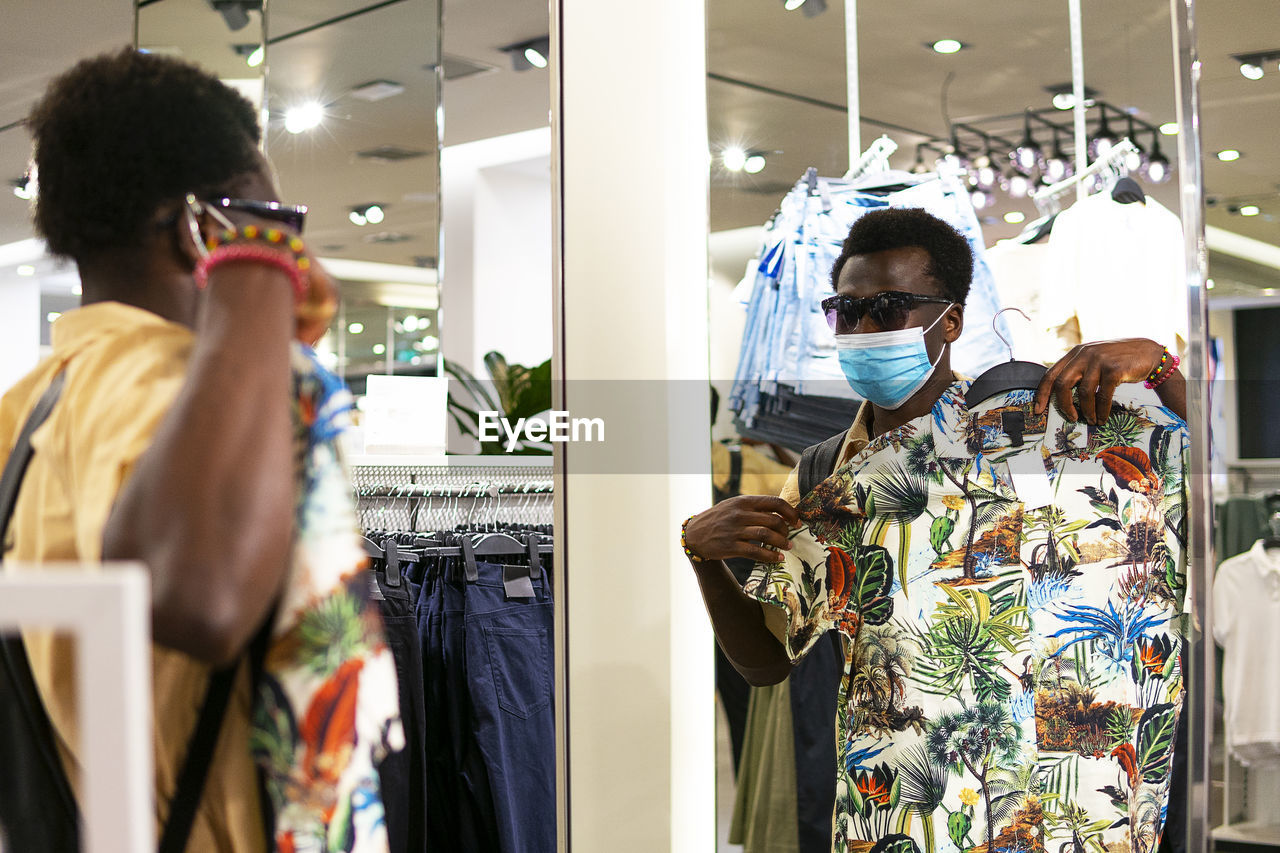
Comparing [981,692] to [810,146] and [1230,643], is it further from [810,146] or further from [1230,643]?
[810,146]

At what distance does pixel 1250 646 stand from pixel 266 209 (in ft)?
5.26

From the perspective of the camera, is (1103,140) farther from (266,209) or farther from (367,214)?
(367,214)

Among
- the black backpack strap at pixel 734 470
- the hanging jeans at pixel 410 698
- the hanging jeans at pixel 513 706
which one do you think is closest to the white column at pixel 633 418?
the black backpack strap at pixel 734 470

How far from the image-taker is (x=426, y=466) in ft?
8.54

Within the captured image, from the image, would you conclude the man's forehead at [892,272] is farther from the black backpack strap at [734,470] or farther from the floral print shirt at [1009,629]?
the black backpack strap at [734,470]

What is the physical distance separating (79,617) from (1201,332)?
1.62 meters

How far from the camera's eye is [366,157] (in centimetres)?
311

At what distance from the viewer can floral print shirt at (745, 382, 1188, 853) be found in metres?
1.71

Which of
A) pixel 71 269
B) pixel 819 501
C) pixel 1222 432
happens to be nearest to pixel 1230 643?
pixel 1222 432

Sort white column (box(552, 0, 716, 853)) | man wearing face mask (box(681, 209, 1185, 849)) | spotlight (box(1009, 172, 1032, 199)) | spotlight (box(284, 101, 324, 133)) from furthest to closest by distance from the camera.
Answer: spotlight (box(284, 101, 324, 133))
white column (box(552, 0, 716, 853))
spotlight (box(1009, 172, 1032, 199))
man wearing face mask (box(681, 209, 1185, 849))

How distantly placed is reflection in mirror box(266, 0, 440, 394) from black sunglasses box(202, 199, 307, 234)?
6.90 feet

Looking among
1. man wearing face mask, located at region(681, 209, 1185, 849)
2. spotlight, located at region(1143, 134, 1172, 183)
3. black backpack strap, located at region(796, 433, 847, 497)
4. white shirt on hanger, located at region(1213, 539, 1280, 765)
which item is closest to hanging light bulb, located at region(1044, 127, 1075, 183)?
spotlight, located at region(1143, 134, 1172, 183)

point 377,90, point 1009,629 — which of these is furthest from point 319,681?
point 377,90

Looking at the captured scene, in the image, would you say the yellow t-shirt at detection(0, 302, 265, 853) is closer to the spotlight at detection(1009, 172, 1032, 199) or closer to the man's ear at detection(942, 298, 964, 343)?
the man's ear at detection(942, 298, 964, 343)
